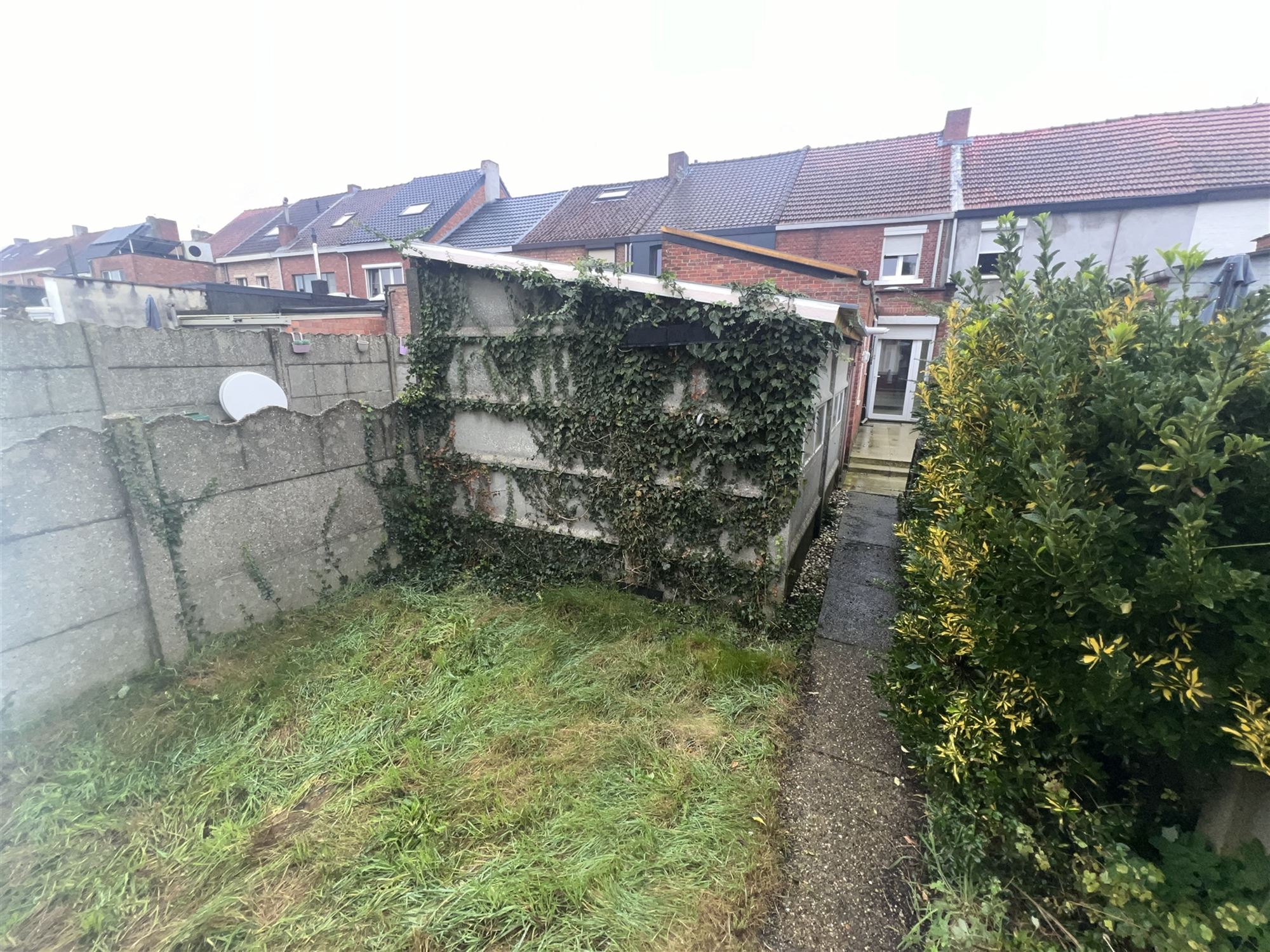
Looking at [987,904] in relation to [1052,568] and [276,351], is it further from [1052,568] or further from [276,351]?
[276,351]

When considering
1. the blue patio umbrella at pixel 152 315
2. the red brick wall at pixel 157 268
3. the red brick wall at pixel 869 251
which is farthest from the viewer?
the red brick wall at pixel 157 268

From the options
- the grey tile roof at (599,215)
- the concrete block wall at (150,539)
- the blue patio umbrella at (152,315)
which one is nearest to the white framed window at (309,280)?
the grey tile roof at (599,215)

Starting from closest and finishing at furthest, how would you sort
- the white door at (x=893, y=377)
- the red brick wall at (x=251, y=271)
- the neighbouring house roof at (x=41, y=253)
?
the white door at (x=893, y=377), the red brick wall at (x=251, y=271), the neighbouring house roof at (x=41, y=253)

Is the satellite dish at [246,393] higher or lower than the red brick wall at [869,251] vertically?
lower

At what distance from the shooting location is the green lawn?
7.57 feet

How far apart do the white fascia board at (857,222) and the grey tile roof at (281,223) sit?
21.8 m

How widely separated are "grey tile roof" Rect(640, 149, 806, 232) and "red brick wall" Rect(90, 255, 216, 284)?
51.0 ft

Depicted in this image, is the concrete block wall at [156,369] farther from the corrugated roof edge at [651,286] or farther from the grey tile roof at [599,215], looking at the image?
the grey tile roof at [599,215]

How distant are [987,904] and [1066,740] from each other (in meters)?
0.73

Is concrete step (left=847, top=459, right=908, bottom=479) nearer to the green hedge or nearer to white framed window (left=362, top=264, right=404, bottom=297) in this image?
the green hedge

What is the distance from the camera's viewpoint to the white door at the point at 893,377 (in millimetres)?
12938

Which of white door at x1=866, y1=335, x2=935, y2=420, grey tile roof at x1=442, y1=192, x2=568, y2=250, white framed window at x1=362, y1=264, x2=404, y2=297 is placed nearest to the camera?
white door at x1=866, y1=335, x2=935, y2=420

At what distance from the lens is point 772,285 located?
4.07 metres

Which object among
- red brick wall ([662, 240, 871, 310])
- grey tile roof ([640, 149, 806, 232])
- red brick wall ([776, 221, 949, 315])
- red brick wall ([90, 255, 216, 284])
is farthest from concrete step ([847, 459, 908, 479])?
red brick wall ([90, 255, 216, 284])
